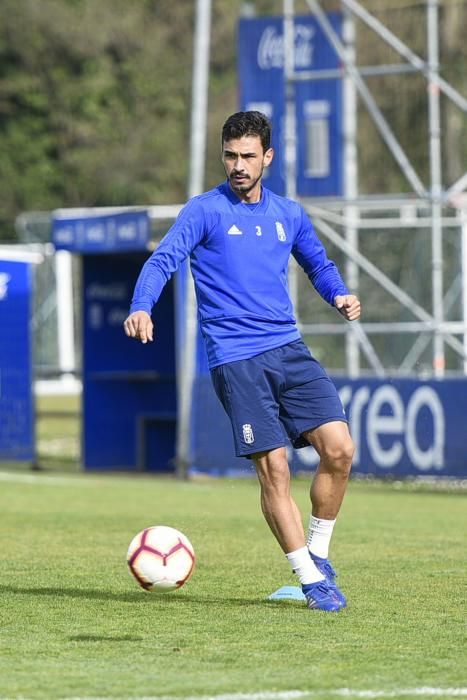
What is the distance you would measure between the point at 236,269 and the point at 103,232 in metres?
11.9

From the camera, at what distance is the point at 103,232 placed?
19703 mm

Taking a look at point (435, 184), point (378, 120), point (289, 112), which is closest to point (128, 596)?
point (435, 184)

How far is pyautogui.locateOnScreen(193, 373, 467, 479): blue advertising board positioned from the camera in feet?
53.4

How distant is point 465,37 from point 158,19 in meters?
27.0

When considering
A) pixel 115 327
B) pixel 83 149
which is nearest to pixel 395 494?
pixel 115 327

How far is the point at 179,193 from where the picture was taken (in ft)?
166

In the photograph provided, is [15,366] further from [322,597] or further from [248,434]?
A: [322,597]

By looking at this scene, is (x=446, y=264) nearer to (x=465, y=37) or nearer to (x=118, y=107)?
(x=465, y=37)

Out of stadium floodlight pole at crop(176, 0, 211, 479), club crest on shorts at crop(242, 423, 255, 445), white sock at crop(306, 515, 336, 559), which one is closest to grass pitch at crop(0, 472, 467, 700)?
white sock at crop(306, 515, 336, 559)

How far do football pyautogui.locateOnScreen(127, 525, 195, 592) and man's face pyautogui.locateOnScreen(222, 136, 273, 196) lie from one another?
1.77m

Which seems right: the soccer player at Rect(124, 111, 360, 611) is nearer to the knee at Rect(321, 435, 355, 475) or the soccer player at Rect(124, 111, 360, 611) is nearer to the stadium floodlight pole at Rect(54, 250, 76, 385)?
the knee at Rect(321, 435, 355, 475)

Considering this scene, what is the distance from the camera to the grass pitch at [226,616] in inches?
235

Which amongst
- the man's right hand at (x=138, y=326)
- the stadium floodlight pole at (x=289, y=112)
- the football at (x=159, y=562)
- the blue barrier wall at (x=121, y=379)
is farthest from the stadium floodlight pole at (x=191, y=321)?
the man's right hand at (x=138, y=326)

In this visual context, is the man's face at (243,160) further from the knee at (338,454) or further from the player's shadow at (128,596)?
the player's shadow at (128,596)
